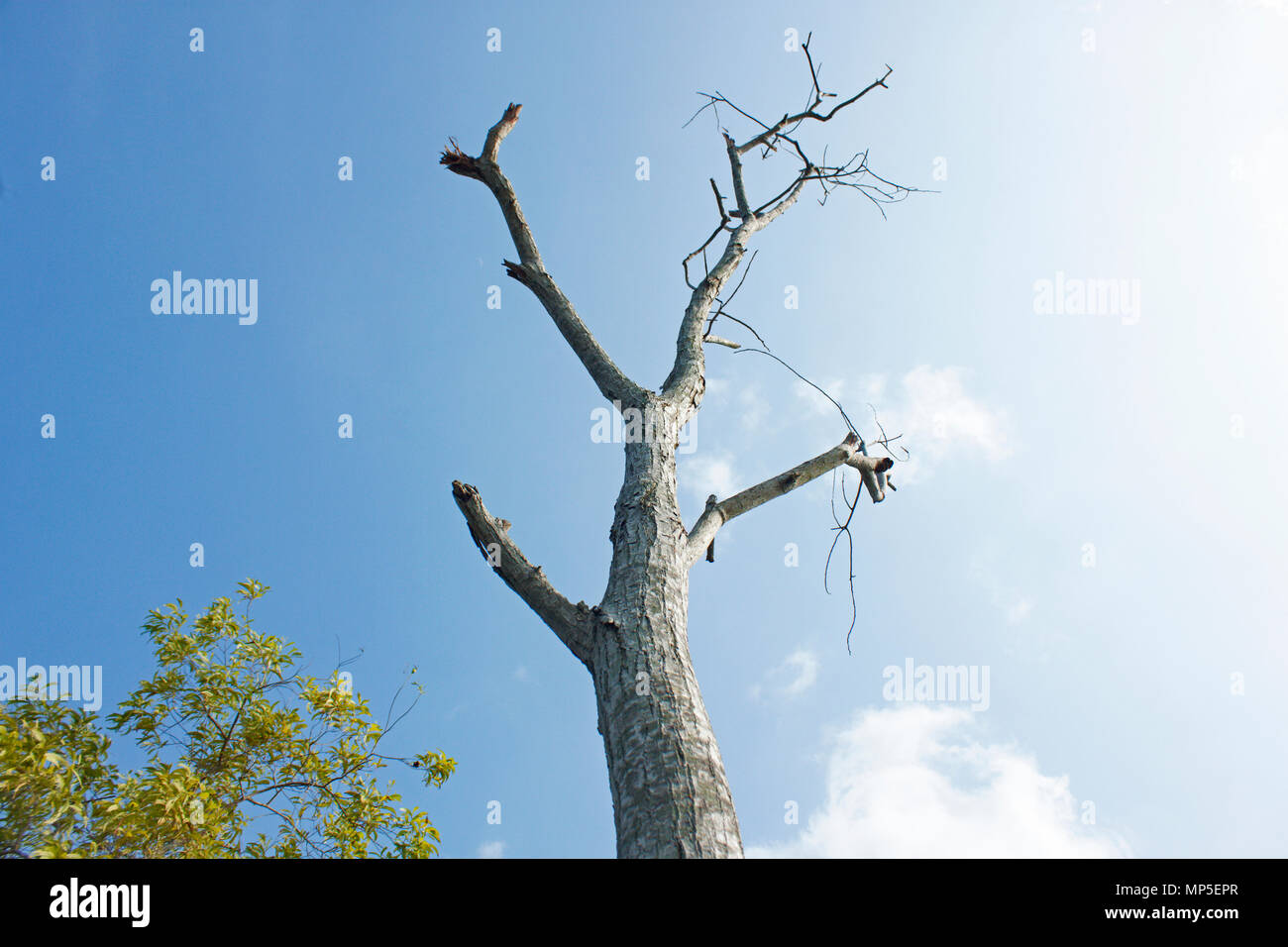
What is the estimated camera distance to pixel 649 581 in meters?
2.66

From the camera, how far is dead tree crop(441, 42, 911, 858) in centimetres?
191

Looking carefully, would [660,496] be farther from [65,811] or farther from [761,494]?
[65,811]

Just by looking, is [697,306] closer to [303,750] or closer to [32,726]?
[303,750]

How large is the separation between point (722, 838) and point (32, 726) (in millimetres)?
3838

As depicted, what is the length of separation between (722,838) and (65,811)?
340 centimetres

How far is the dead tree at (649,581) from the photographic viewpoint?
1.91 meters

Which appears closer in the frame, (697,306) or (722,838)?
(722,838)
